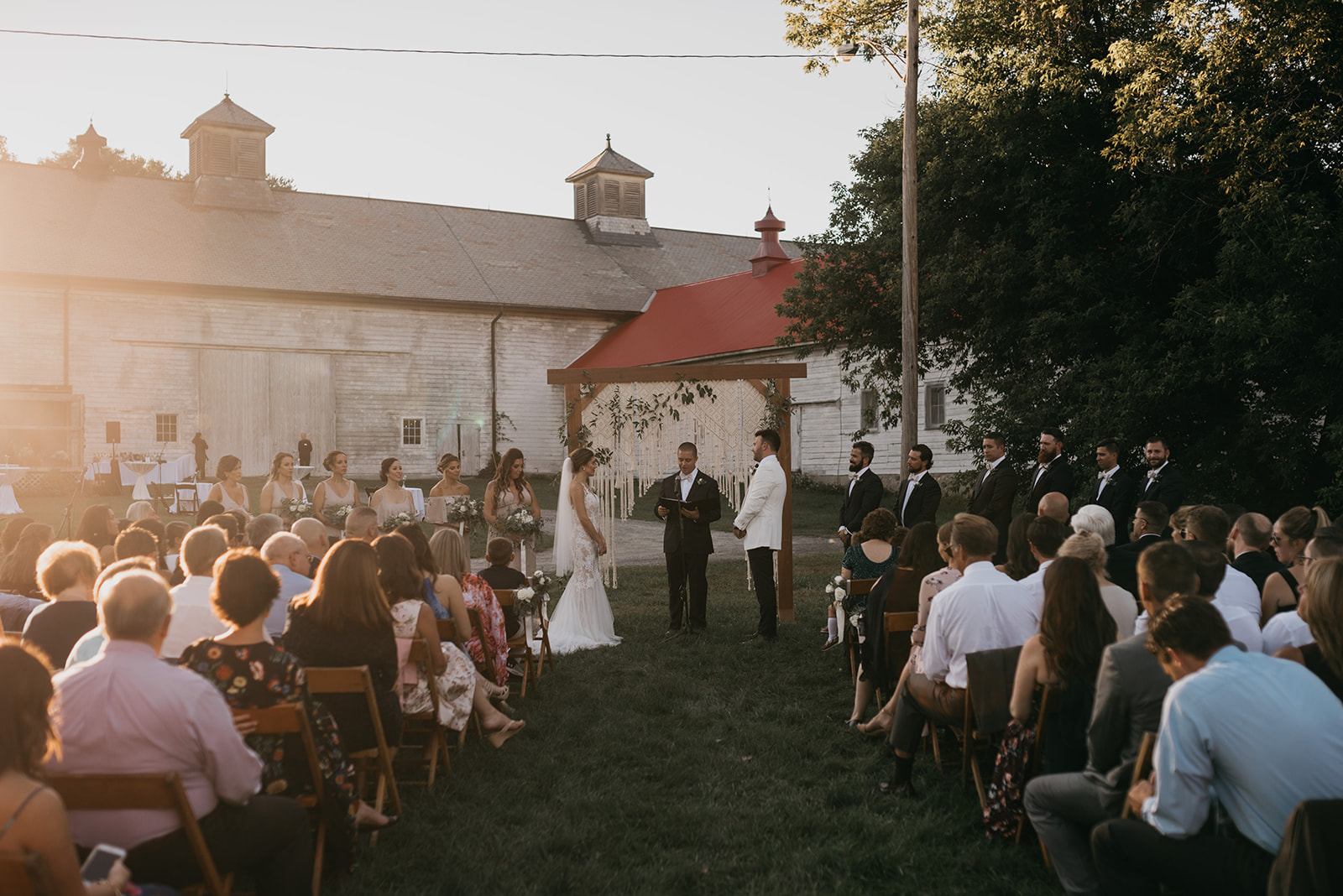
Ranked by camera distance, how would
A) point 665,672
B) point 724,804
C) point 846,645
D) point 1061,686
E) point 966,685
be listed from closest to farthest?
point 1061,686 → point 966,685 → point 724,804 → point 846,645 → point 665,672

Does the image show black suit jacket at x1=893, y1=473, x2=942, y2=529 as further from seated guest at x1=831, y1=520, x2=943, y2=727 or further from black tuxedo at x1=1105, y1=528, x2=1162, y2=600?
black tuxedo at x1=1105, y1=528, x2=1162, y2=600

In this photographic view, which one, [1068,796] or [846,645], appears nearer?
[1068,796]

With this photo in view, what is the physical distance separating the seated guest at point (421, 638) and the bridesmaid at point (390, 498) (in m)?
4.66

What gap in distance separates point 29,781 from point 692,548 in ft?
26.7

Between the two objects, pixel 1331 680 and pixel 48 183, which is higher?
pixel 48 183

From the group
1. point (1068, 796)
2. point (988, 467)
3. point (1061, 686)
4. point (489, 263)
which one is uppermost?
point (489, 263)

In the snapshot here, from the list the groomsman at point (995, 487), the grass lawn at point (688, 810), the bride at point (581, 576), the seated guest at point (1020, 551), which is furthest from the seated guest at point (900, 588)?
the bride at point (581, 576)

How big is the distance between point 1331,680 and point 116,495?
29405 mm

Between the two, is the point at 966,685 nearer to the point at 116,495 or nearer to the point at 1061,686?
the point at 1061,686

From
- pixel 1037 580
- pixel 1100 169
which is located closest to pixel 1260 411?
pixel 1100 169

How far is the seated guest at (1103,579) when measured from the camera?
5160mm

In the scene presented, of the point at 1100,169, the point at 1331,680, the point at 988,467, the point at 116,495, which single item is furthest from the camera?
the point at 116,495

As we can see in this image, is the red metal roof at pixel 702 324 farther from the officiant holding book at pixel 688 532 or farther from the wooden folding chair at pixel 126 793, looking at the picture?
the wooden folding chair at pixel 126 793

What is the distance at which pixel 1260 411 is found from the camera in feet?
49.5
